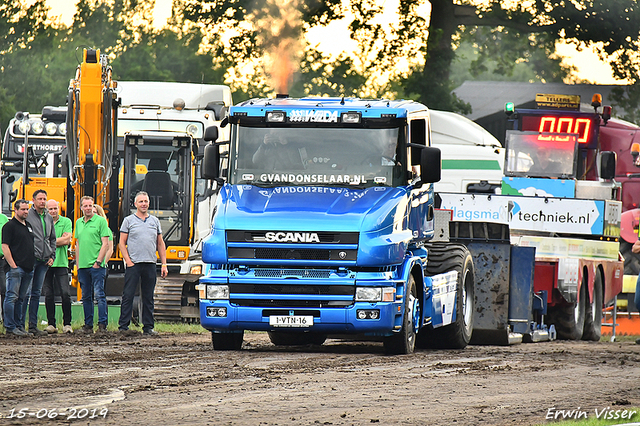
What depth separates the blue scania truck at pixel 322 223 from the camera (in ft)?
41.4

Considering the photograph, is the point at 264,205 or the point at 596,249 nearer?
the point at 264,205

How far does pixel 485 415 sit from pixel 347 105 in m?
5.77

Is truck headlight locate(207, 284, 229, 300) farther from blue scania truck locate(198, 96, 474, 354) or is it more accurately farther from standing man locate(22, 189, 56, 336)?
standing man locate(22, 189, 56, 336)

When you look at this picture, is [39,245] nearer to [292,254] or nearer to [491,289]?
[292,254]

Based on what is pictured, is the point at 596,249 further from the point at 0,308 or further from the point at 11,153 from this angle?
the point at 11,153

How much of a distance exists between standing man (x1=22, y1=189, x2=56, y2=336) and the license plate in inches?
180

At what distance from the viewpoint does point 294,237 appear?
41.3 ft

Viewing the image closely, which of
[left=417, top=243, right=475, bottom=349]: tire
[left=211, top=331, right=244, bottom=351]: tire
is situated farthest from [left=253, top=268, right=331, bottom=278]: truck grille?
[left=417, top=243, right=475, bottom=349]: tire

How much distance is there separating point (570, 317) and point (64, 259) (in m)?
8.04

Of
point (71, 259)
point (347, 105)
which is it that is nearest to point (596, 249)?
point (347, 105)

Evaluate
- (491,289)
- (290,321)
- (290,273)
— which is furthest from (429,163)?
(491,289)

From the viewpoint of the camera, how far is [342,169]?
13281mm

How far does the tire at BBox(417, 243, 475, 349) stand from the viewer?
49.6 ft

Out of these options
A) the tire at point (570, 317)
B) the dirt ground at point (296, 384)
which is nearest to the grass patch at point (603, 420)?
the dirt ground at point (296, 384)
